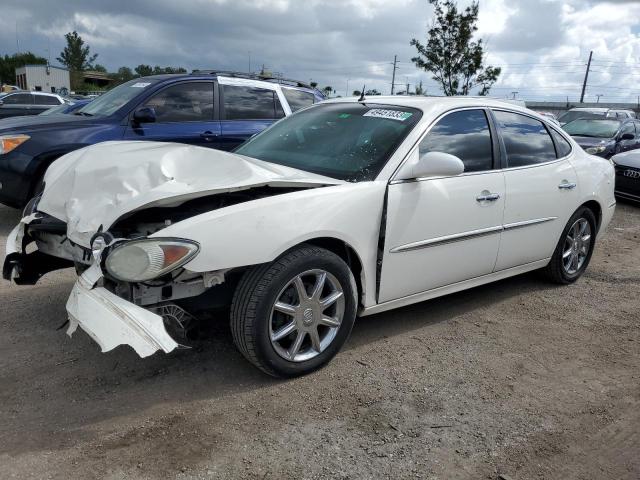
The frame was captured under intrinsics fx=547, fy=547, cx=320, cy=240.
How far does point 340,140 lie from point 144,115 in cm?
348

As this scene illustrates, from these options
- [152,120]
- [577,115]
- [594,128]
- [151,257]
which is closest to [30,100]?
[152,120]

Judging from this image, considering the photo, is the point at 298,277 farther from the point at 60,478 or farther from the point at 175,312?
the point at 60,478

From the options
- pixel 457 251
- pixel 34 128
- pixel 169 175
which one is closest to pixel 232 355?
pixel 169 175

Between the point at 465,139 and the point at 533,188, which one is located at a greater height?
the point at 465,139

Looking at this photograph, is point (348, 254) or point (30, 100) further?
point (30, 100)

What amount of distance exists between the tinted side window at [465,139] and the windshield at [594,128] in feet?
30.6

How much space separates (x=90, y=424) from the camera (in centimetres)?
267

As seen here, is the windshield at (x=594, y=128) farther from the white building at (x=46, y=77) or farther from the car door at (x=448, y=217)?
the white building at (x=46, y=77)

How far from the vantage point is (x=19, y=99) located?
20547 millimetres

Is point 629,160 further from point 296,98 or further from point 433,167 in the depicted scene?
point 433,167

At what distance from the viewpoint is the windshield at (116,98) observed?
6676 mm

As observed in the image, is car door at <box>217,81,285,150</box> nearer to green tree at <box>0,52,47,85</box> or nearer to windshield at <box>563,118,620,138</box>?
windshield at <box>563,118,620,138</box>

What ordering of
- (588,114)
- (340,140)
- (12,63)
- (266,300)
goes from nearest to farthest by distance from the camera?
(266,300)
(340,140)
(588,114)
(12,63)

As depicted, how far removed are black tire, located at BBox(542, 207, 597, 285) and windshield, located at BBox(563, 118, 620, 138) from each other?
25.9ft
